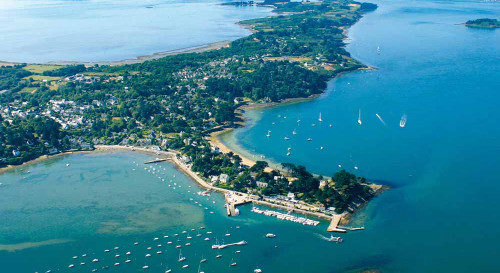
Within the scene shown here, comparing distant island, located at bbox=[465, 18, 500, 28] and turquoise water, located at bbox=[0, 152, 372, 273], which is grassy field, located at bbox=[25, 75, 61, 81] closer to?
turquoise water, located at bbox=[0, 152, 372, 273]

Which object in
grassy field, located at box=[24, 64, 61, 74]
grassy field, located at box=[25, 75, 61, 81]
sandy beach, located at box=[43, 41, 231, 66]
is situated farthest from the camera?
sandy beach, located at box=[43, 41, 231, 66]

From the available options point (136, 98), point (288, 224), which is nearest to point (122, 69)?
point (136, 98)

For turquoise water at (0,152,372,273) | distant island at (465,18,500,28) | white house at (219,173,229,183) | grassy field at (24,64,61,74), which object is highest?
distant island at (465,18,500,28)

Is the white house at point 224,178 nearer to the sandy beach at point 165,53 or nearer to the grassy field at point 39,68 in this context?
the grassy field at point 39,68

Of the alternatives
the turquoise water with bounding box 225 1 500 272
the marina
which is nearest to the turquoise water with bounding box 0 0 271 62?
the turquoise water with bounding box 225 1 500 272

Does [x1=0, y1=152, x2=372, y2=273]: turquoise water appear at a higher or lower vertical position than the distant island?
lower
